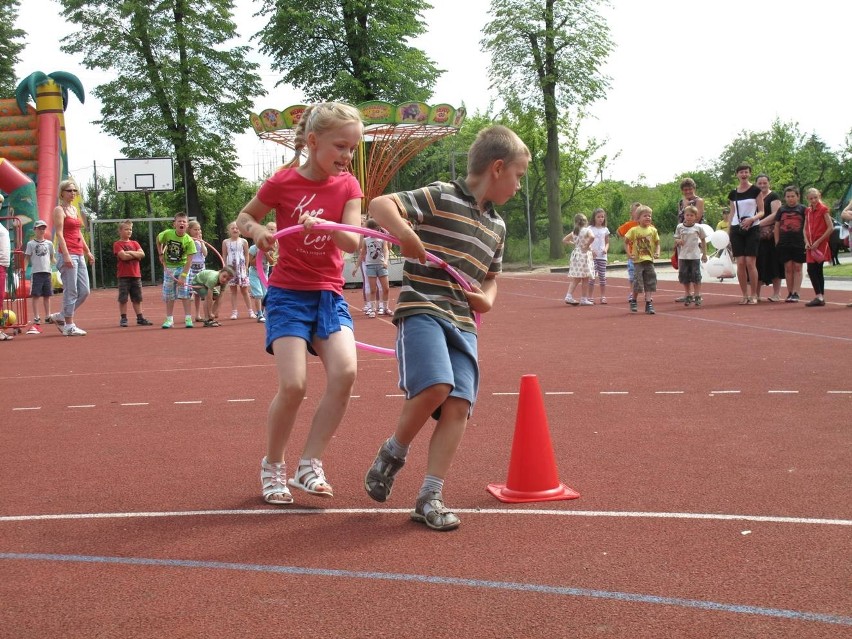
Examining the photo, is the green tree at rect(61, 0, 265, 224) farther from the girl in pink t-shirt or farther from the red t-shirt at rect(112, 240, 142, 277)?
the girl in pink t-shirt

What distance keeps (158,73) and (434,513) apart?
1782 inches

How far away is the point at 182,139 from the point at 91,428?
41359 millimetres

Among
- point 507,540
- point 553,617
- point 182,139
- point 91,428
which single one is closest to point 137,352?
point 91,428

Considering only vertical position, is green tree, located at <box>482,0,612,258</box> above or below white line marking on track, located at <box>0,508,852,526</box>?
above

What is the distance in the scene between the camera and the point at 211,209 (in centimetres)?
5134

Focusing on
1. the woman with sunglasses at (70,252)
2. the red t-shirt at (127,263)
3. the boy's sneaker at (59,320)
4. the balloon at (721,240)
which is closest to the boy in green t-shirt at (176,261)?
the red t-shirt at (127,263)

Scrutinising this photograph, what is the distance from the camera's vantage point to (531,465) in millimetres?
4930

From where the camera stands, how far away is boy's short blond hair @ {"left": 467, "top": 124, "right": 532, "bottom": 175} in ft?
15.0

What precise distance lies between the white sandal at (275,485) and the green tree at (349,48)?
4190 cm

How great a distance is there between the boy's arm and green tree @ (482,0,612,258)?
4265 centimetres

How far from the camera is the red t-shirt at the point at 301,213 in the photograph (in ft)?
16.2

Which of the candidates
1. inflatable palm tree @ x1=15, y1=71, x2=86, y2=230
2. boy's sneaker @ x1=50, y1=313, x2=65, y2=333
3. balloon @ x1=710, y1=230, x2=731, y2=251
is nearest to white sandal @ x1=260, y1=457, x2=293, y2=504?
boy's sneaker @ x1=50, y1=313, x2=65, y2=333

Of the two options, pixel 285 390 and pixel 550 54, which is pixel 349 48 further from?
pixel 285 390

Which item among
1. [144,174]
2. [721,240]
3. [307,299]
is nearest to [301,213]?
[307,299]
